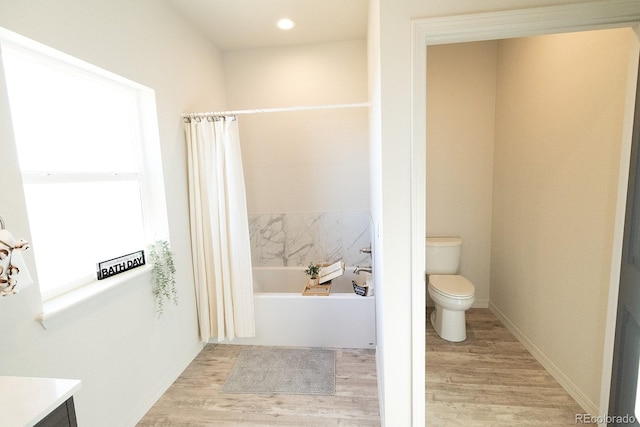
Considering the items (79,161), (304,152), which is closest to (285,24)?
(304,152)

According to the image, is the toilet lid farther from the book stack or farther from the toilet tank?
the book stack

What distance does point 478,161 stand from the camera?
9.12 ft

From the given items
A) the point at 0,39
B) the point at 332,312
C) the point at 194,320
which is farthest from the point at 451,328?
the point at 0,39

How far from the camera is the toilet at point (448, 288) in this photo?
7.63 feet

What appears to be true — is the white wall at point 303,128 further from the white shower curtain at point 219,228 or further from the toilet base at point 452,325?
the toilet base at point 452,325

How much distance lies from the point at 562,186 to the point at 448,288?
1096mm

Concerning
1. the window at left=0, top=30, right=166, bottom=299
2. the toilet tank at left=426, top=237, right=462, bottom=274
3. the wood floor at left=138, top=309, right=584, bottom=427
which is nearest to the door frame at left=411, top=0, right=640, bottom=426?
the wood floor at left=138, top=309, right=584, bottom=427

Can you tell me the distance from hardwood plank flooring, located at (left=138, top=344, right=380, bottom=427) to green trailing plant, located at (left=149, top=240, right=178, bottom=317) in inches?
23.2

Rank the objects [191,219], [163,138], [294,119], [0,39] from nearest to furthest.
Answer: [0,39]
[163,138]
[191,219]
[294,119]

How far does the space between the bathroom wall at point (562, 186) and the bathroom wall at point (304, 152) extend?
132cm

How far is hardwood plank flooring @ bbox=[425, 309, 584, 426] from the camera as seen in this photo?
170 centimetres

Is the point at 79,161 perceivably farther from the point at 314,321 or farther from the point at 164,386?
the point at 314,321

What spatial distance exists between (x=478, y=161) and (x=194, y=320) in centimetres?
299

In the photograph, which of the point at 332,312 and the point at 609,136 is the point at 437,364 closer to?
the point at 332,312
